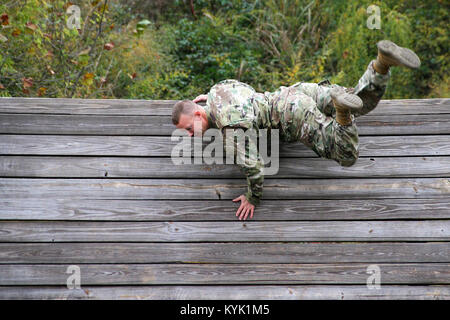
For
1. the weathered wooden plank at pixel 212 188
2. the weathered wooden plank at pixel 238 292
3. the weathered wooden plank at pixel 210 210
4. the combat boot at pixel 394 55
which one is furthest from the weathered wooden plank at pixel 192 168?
the combat boot at pixel 394 55

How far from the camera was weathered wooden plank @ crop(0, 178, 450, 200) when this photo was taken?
125 inches

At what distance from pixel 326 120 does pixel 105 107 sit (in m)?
1.72

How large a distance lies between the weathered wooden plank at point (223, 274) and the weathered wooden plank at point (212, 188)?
1.63 feet

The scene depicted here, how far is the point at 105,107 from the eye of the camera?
3.47m

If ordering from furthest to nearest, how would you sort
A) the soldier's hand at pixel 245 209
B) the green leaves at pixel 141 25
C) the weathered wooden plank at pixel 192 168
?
the green leaves at pixel 141 25
the weathered wooden plank at pixel 192 168
the soldier's hand at pixel 245 209

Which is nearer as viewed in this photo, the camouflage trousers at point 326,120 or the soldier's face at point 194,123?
the camouflage trousers at point 326,120

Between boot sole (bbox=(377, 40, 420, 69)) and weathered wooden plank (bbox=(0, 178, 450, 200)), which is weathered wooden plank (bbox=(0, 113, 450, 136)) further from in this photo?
boot sole (bbox=(377, 40, 420, 69))

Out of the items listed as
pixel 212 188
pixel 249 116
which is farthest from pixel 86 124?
pixel 249 116

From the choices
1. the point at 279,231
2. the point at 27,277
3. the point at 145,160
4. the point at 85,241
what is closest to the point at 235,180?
the point at 279,231

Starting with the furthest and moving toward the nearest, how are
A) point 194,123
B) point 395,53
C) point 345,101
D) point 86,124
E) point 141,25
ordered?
point 141,25 < point 86,124 < point 194,123 < point 345,101 < point 395,53

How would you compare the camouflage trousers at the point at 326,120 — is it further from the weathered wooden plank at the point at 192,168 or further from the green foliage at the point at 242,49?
the green foliage at the point at 242,49

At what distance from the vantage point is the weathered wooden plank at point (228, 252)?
3004 millimetres

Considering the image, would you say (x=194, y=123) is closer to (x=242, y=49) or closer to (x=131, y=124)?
(x=131, y=124)
